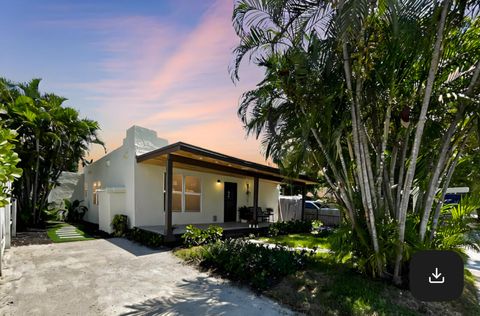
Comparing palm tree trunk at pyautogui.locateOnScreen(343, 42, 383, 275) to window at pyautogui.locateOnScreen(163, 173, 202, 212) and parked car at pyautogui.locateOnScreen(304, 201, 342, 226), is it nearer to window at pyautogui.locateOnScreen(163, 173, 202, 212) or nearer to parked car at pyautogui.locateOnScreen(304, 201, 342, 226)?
window at pyautogui.locateOnScreen(163, 173, 202, 212)

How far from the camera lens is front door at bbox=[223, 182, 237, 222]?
13.1 m

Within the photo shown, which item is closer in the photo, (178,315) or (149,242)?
(178,315)

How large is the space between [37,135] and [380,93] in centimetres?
1279

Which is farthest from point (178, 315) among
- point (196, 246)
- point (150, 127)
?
point (150, 127)

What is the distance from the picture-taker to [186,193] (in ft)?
37.7

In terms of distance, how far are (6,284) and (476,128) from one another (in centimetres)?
910

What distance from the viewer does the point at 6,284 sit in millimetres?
4922

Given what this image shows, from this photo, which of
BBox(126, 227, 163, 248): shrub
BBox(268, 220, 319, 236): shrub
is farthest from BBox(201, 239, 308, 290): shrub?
BBox(268, 220, 319, 236): shrub

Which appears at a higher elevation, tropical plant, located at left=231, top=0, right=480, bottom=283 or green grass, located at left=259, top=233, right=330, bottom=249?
tropical plant, located at left=231, top=0, right=480, bottom=283

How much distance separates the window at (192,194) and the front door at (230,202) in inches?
63.1

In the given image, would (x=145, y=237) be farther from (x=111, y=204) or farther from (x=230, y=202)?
(x=230, y=202)

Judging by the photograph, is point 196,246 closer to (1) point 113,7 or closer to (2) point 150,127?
(2) point 150,127

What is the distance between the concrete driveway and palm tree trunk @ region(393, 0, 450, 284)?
90.0 inches

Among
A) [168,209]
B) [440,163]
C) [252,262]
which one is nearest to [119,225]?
[168,209]
